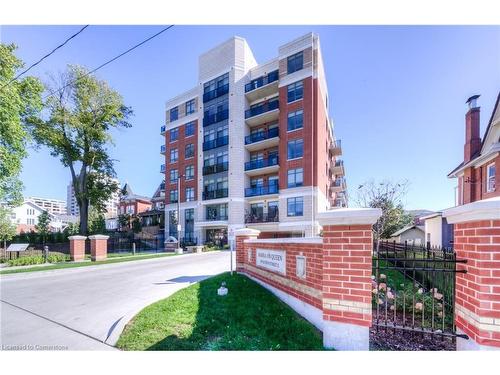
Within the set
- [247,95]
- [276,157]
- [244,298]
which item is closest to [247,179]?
[276,157]

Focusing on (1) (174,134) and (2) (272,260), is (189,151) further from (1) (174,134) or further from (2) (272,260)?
(2) (272,260)

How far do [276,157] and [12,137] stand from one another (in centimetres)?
2053

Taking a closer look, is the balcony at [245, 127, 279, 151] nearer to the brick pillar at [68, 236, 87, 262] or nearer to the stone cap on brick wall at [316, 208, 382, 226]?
the brick pillar at [68, 236, 87, 262]

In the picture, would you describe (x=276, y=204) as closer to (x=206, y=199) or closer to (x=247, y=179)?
(x=247, y=179)

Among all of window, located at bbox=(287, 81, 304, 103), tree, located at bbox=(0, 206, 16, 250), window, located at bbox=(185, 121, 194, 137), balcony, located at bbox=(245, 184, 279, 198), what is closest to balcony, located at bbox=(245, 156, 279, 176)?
balcony, located at bbox=(245, 184, 279, 198)

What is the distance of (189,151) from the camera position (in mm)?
33125

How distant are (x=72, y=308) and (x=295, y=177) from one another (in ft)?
68.0

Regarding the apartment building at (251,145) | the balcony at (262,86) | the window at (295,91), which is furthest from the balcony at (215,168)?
the window at (295,91)

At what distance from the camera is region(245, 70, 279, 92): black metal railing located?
25.8 m

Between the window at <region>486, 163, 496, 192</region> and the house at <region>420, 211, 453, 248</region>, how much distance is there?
2758mm

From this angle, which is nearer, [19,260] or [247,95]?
[19,260]

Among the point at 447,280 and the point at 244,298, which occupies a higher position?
the point at 447,280

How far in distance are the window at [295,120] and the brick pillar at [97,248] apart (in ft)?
61.3

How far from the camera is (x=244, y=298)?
5.53 metres
